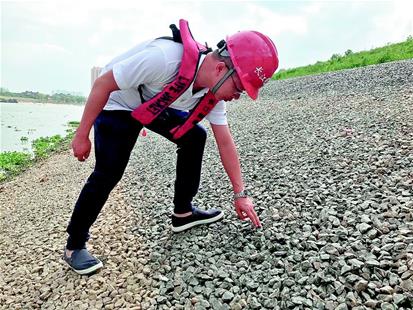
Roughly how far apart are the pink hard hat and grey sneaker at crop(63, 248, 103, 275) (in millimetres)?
2121

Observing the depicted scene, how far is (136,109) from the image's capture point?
2.86 m

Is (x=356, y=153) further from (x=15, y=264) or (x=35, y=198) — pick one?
(x=35, y=198)

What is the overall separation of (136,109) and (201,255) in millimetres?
1501

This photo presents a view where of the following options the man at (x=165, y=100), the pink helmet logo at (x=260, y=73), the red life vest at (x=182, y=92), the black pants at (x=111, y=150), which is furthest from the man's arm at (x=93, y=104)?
the pink helmet logo at (x=260, y=73)

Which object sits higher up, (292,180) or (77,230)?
(292,180)

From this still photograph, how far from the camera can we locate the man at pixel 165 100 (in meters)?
2.59

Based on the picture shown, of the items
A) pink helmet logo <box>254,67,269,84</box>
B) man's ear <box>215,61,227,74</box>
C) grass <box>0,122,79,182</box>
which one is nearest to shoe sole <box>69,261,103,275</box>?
man's ear <box>215,61,227,74</box>

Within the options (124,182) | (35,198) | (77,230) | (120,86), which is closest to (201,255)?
(77,230)

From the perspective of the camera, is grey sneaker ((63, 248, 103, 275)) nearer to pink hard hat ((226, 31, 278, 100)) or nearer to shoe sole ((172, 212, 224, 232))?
shoe sole ((172, 212, 224, 232))

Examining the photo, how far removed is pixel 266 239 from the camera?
11.5 ft

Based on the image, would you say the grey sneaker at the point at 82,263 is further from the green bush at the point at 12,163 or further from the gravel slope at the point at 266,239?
the green bush at the point at 12,163

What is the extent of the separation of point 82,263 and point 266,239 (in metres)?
1.70

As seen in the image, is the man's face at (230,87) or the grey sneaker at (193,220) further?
the grey sneaker at (193,220)

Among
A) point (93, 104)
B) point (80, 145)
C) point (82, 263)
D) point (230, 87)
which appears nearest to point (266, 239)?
point (230, 87)
